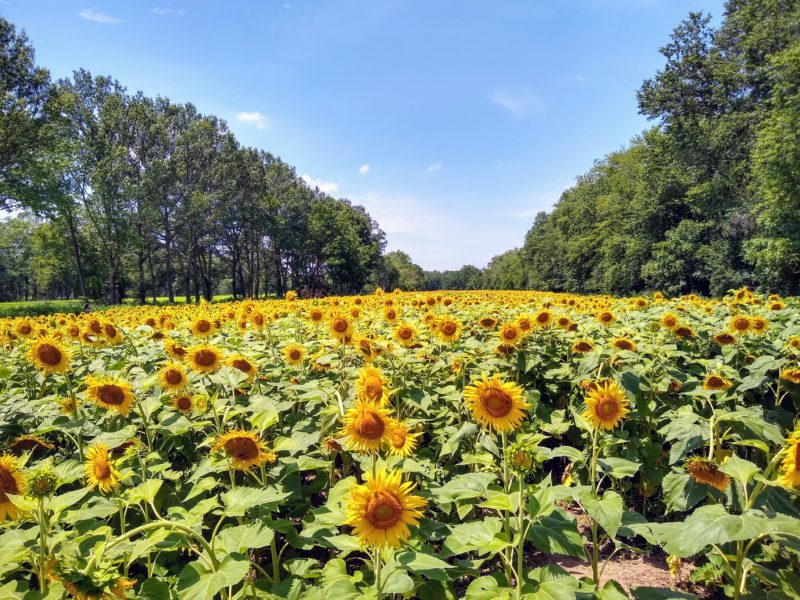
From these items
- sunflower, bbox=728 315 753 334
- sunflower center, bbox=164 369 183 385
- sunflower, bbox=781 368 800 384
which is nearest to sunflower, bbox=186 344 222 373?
sunflower center, bbox=164 369 183 385

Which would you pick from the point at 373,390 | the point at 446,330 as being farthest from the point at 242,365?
the point at 446,330

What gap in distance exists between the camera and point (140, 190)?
99.1 ft

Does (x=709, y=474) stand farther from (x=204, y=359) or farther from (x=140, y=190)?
(x=140, y=190)

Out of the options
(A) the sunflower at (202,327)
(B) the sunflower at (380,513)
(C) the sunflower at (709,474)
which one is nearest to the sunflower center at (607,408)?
(C) the sunflower at (709,474)

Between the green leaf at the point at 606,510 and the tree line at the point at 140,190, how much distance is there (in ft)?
97.6

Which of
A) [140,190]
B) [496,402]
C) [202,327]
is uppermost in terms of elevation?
[140,190]

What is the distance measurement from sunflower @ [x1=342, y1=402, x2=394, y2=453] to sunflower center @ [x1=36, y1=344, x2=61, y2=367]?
230cm

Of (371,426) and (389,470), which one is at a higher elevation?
(371,426)

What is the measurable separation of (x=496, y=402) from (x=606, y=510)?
61 centimetres

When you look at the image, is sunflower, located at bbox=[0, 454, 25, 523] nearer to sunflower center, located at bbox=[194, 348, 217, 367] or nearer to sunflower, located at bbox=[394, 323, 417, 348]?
sunflower center, located at bbox=[194, 348, 217, 367]

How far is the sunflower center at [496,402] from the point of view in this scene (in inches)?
78.1

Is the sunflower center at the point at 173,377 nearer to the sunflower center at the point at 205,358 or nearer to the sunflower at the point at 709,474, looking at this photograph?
the sunflower center at the point at 205,358

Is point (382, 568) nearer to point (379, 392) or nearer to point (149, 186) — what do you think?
point (379, 392)

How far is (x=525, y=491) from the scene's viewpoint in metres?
1.76
